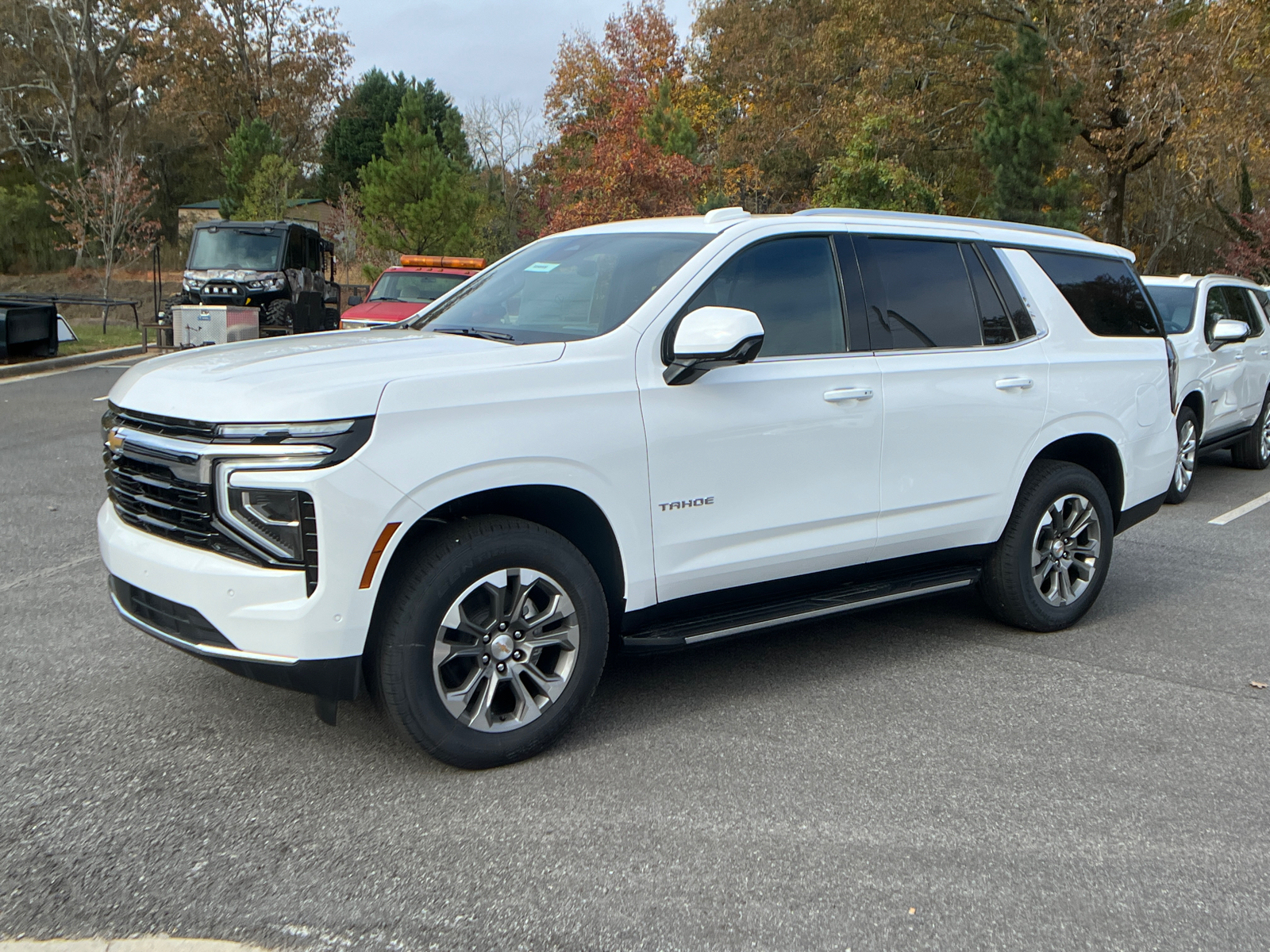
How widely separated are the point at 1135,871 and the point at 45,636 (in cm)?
453

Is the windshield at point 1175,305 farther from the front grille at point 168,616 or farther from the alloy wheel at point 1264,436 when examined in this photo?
the front grille at point 168,616

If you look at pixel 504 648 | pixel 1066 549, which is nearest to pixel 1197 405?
pixel 1066 549

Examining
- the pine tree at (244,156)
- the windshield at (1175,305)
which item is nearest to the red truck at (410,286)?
the windshield at (1175,305)

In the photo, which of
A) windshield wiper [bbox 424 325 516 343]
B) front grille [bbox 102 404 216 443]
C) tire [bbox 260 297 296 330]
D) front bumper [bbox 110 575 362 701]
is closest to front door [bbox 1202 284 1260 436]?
windshield wiper [bbox 424 325 516 343]

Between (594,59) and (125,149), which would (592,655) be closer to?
(594,59)

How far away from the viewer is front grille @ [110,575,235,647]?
3.47 m

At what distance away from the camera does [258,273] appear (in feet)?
73.6

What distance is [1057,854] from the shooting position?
330 cm

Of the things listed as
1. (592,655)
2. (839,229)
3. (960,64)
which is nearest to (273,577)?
(592,655)

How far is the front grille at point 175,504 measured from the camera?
3.35 metres

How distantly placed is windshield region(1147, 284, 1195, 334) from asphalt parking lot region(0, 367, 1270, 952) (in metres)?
4.95

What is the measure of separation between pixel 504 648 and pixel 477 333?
1.36 m

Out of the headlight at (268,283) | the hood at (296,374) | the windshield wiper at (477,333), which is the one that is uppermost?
the headlight at (268,283)

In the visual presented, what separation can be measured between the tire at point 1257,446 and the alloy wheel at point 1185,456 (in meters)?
1.83
